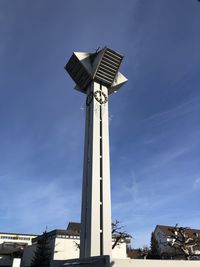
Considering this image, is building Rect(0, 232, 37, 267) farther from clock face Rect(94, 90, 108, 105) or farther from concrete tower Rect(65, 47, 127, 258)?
clock face Rect(94, 90, 108, 105)

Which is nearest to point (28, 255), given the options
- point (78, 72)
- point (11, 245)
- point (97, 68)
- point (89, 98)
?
point (11, 245)

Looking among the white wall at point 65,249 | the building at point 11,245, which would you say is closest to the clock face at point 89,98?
the white wall at point 65,249

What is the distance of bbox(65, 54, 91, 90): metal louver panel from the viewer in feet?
140

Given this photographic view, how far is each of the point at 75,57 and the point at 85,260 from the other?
28403mm

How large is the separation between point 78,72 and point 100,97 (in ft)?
20.1

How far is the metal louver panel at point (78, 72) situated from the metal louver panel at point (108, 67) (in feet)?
6.43

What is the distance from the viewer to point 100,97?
1631 inches

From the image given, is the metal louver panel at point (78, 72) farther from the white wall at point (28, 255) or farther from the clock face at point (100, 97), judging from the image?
the white wall at point (28, 255)

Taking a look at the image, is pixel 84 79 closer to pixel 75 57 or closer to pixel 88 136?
pixel 75 57

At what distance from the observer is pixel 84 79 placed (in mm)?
43750

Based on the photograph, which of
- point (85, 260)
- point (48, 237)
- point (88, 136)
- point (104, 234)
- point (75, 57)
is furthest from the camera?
point (48, 237)

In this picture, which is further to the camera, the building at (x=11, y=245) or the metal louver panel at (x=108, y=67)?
the building at (x=11, y=245)

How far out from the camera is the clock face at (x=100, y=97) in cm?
4092

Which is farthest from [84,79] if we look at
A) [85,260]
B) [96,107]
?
[85,260]
